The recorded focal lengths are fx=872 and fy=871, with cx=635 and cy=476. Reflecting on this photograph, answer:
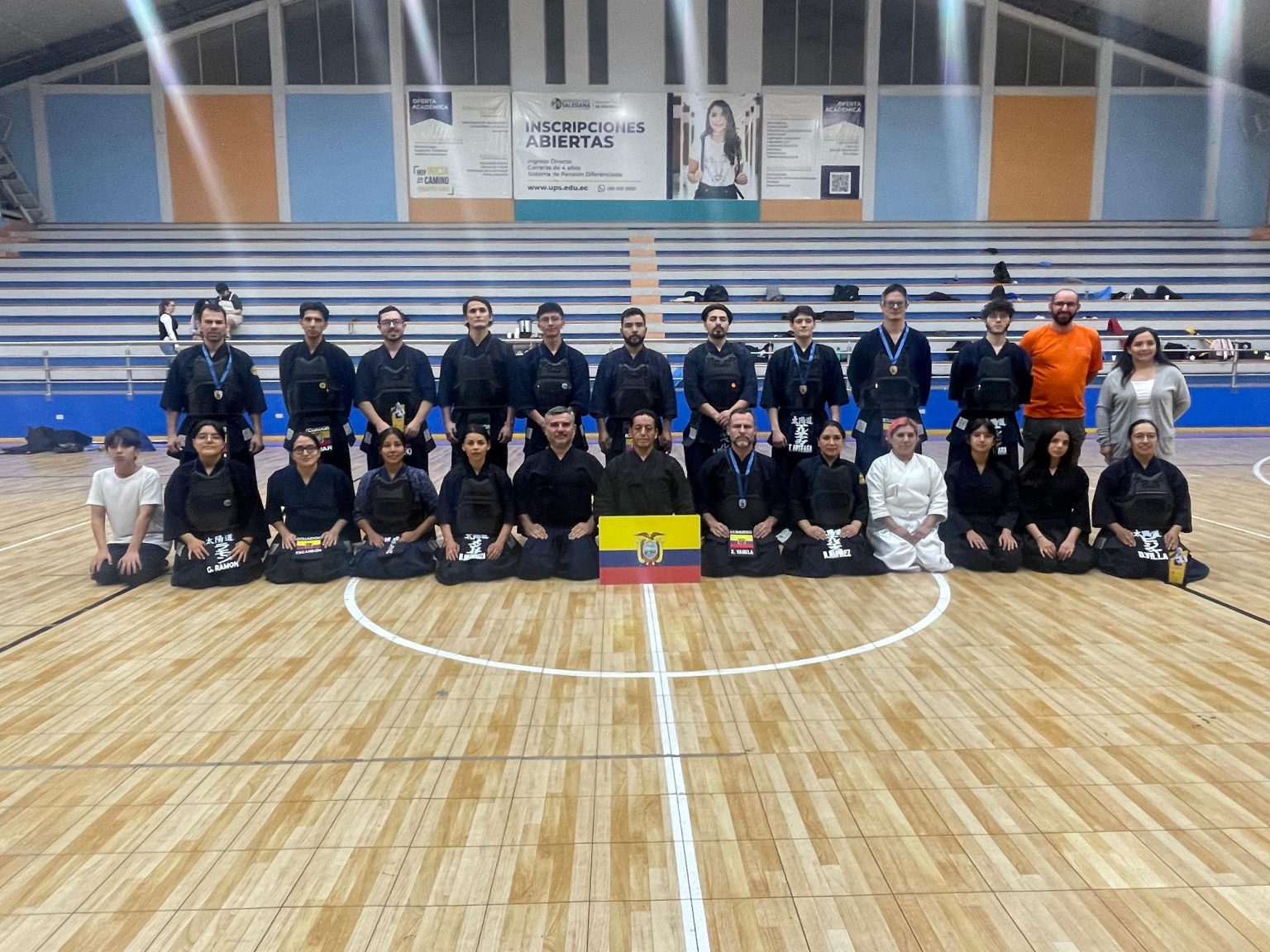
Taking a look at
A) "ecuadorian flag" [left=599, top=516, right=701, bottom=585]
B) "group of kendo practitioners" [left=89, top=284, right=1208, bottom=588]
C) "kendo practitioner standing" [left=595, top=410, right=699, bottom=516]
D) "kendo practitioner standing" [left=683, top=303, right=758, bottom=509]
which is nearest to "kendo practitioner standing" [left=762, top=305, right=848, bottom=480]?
"group of kendo practitioners" [left=89, top=284, right=1208, bottom=588]

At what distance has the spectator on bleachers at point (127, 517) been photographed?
5633 mm

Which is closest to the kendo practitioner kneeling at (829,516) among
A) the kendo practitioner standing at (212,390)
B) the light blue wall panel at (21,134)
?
the kendo practitioner standing at (212,390)

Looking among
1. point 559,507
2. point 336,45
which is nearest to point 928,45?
point 336,45

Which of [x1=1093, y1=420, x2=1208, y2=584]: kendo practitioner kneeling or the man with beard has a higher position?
the man with beard

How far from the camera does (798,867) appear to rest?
264 cm

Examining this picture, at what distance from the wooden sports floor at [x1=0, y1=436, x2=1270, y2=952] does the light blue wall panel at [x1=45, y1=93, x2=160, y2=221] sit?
53.9ft

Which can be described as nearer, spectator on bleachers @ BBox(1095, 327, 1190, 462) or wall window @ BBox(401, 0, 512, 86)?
spectator on bleachers @ BBox(1095, 327, 1190, 462)

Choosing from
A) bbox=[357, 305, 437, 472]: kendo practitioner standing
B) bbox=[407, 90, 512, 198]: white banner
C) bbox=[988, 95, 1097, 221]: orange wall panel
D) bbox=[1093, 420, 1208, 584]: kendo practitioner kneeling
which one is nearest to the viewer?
bbox=[1093, 420, 1208, 584]: kendo practitioner kneeling

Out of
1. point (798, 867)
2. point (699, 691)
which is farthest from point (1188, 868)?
point (699, 691)

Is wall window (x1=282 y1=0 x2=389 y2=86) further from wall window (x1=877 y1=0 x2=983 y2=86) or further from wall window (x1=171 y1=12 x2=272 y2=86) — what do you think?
wall window (x1=877 y1=0 x2=983 y2=86)

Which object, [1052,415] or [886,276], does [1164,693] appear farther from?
[886,276]

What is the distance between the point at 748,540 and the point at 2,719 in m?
4.13

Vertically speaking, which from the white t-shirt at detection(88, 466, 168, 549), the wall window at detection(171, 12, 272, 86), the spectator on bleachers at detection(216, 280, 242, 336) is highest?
the wall window at detection(171, 12, 272, 86)

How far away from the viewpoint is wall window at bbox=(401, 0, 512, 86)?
1809 centimetres
